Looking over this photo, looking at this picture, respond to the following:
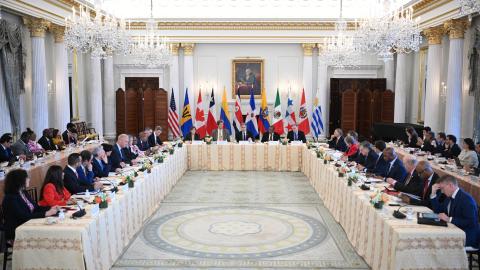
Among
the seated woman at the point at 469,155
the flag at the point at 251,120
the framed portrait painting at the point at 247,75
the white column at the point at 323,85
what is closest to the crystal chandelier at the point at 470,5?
the seated woman at the point at 469,155

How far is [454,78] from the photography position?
13352 millimetres

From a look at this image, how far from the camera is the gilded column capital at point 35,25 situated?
13.1 m

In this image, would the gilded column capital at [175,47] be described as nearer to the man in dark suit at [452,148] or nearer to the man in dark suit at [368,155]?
the man in dark suit at [368,155]

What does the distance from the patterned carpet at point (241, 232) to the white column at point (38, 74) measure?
17.3 feet

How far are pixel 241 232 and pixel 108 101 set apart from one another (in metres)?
13.2

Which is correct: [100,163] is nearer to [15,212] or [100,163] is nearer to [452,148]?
[15,212]

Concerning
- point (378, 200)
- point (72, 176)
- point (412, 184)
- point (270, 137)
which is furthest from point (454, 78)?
point (72, 176)

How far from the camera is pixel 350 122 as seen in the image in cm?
1908

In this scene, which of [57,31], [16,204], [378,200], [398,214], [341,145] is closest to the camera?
[16,204]

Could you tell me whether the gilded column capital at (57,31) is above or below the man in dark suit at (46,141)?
above

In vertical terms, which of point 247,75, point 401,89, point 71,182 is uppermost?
point 247,75

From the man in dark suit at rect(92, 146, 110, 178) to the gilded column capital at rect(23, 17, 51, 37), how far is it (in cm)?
650

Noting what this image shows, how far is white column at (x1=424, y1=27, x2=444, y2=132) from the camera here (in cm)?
1468

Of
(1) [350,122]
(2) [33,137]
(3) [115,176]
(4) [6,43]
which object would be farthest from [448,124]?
(4) [6,43]
